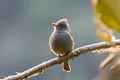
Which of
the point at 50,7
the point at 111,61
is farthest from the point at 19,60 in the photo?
the point at 111,61

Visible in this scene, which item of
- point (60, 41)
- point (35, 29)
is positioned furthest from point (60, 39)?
point (35, 29)

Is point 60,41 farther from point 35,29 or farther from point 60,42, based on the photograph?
point 35,29

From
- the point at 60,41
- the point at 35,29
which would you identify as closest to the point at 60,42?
the point at 60,41

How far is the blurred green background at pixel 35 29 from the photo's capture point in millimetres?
15734

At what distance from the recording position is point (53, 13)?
64.5 feet

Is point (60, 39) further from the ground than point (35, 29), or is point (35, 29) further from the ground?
point (35, 29)

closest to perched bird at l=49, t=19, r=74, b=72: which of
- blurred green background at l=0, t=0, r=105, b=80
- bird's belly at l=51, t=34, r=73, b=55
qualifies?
bird's belly at l=51, t=34, r=73, b=55

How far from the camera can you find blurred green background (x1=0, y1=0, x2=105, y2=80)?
51.6ft

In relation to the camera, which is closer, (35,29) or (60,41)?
(60,41)

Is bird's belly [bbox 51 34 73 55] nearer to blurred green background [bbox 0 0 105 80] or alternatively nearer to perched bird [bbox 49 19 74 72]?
perched bird [bbox 49 19 74 72]

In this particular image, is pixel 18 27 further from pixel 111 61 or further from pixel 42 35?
pixel 111 61

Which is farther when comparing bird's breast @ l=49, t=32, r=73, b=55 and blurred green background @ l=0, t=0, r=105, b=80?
blurred green background @ l=0, t=0, r=105, b=80

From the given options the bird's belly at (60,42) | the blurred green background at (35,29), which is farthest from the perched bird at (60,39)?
the blurred green background at (35,29)

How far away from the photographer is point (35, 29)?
2003cm
